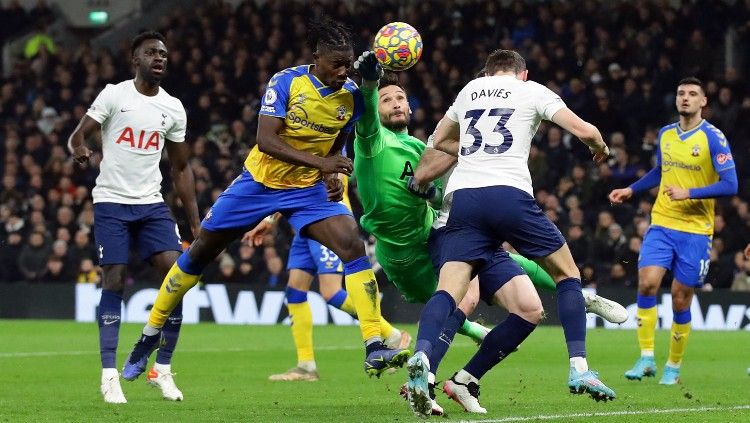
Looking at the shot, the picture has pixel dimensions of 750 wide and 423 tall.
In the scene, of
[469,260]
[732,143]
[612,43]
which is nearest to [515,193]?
[469,260]

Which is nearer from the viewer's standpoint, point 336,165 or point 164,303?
point 336,165

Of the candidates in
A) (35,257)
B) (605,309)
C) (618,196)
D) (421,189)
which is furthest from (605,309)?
(35,257)

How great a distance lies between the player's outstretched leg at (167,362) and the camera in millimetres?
9578

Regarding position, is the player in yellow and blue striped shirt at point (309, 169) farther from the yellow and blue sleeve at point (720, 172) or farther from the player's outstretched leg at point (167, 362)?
the yellow and blue sleeve at point (720, 172)

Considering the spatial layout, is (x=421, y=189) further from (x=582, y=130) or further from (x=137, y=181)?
(x=137, y=181)

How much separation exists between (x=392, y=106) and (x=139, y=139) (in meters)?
1.79

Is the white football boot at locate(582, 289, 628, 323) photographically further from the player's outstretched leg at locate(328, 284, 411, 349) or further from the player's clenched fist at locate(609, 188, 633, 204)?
the player's outstretched leg at locate(328, 284, 411, 349)

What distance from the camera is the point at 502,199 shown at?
7938 mm

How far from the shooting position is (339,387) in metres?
10.7

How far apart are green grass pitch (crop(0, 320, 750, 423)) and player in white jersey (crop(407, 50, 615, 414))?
640 mm

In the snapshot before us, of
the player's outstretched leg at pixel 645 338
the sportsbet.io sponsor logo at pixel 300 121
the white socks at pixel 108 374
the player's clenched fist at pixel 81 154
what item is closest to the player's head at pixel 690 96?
the player's outstretched leg at pixel 645 338

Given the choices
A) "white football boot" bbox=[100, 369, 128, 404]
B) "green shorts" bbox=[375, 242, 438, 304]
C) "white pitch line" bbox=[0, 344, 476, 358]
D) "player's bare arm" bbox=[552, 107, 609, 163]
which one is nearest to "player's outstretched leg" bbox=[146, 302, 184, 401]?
"white football boot" bbox=[100, 369, 128, 404]

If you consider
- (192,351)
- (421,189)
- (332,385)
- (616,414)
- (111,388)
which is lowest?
(192,351)

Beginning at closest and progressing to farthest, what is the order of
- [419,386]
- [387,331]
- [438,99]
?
1. [419,386]
2. [387,331]
3. [438,99]
